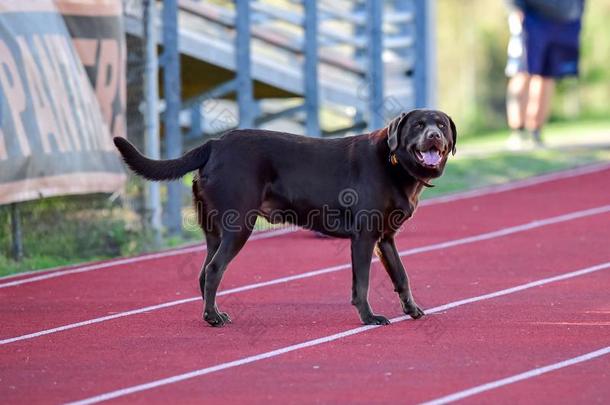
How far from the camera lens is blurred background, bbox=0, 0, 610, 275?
36.3ft

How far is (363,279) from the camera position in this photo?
8.35 meters

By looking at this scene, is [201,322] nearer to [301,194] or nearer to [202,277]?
[202,277]

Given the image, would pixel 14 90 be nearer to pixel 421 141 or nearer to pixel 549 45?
pixel 421 141

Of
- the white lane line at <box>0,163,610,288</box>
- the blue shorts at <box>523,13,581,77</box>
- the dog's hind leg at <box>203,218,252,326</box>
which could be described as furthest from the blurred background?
the dog's hind leg at <box>203,218,252,326</box>

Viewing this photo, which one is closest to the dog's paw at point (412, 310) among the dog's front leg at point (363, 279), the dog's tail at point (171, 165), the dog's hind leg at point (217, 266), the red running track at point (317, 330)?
the red running track at point (317, 330)

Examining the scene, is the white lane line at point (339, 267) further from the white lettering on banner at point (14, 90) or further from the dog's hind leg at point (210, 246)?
the white lettering on banner at point (14, 90)

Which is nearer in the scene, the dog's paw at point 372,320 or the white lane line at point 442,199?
the dog's paw at point 372,320

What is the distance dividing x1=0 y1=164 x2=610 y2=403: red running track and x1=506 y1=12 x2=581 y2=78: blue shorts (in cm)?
736

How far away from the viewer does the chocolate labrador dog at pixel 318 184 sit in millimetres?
8336

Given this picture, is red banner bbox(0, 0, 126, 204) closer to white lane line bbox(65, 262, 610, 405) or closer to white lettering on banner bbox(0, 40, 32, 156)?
white lettering on banner bbox(0, 40, 32, 156)

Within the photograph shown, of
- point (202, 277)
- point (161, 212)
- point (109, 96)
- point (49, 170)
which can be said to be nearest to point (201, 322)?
point (202, 277)

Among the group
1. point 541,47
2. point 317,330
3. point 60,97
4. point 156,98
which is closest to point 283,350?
point 317,330

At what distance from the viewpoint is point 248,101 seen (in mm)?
14734

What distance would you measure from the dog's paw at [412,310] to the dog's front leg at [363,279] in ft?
0.81
